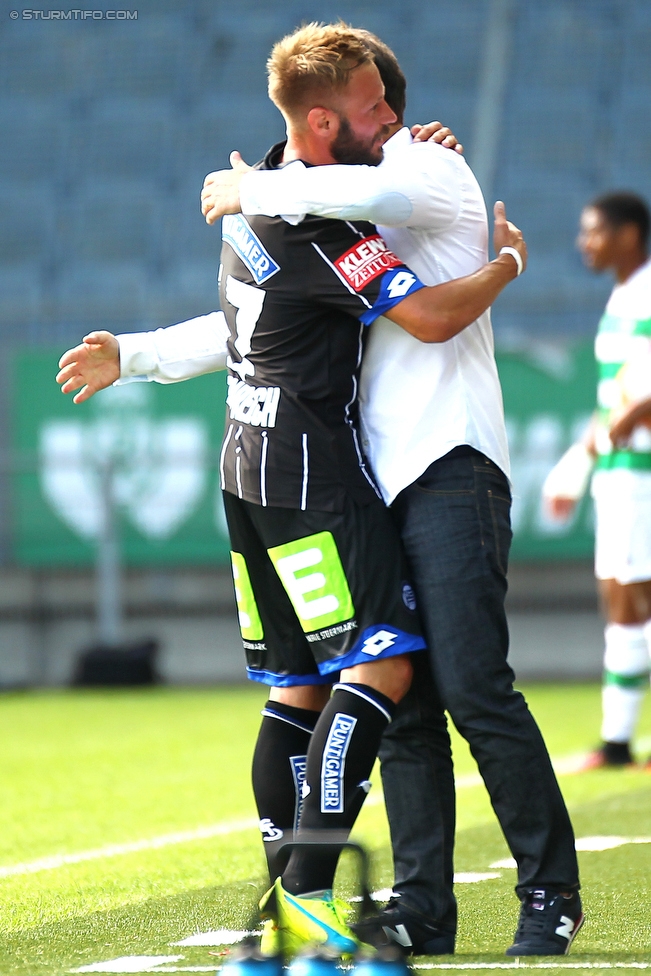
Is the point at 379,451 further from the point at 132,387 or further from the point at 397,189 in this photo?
the point at 132,387

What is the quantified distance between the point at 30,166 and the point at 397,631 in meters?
13.2

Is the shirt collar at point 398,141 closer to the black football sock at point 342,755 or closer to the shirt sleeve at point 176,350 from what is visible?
the shirt sleeve at point 176,350

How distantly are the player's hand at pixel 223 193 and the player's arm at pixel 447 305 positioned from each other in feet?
1.34

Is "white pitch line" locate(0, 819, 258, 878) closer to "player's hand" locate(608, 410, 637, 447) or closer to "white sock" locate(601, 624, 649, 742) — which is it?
"white sock" locate(601, 624, 649, 742)

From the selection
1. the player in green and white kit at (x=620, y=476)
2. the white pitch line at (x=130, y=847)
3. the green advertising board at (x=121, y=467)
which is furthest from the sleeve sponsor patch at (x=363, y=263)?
the green advertising board at (x=121, y=467)

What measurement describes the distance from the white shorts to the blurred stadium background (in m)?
4.65

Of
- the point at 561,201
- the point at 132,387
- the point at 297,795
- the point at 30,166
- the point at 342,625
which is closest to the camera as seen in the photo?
the point at 342,625

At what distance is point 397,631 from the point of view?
2602 mm

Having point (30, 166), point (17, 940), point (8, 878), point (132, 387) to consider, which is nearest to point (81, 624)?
point (132, 387)

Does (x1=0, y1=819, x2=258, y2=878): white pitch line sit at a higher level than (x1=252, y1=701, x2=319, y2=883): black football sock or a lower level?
lower

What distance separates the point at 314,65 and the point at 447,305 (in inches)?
19.3

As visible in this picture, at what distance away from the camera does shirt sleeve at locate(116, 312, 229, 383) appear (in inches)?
118

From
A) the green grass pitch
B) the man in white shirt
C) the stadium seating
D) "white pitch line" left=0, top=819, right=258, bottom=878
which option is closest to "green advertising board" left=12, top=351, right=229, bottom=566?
the stadium seating

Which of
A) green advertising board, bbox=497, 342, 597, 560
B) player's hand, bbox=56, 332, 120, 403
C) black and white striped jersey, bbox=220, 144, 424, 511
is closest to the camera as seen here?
black and white striped jersey, bbox=220, 144, 424, 511
